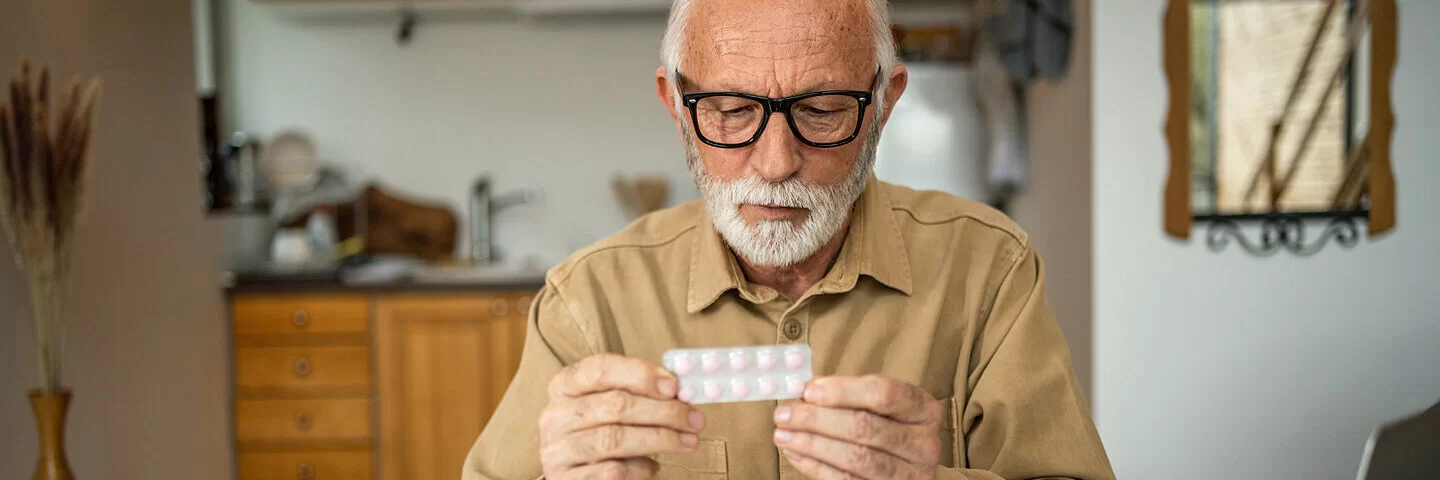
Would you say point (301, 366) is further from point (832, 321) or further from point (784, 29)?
point (784, 29)

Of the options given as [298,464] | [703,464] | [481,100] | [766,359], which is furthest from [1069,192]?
[298,464]

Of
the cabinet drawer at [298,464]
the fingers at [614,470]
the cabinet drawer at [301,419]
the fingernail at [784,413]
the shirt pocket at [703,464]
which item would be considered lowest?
the cabinet drawer at [298,464]

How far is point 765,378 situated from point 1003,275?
448 mm

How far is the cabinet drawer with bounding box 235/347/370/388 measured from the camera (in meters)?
3.31

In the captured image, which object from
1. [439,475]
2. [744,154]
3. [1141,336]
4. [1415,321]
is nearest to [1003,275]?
[744,154]

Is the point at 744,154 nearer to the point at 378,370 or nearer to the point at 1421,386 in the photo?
the point at 1421,386

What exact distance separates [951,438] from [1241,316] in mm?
1665

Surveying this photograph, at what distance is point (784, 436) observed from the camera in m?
0.84

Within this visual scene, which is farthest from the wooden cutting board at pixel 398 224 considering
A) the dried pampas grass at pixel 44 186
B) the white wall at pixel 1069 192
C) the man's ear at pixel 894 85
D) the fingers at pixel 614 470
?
the fingers at pixel 614 470

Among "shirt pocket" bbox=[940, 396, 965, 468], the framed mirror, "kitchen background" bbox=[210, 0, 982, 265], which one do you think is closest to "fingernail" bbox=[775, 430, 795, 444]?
"shirt pocket" bbox=[940, 396, 965, 468]

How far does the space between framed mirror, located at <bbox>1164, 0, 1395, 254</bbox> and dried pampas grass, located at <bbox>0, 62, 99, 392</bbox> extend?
99.1 inches

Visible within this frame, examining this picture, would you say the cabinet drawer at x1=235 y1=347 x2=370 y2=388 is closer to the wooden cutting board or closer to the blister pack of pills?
the wooden cutting board

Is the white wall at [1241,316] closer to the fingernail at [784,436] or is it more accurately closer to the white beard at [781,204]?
the white beard at [781,204]

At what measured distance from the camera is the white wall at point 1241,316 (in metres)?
2.41
